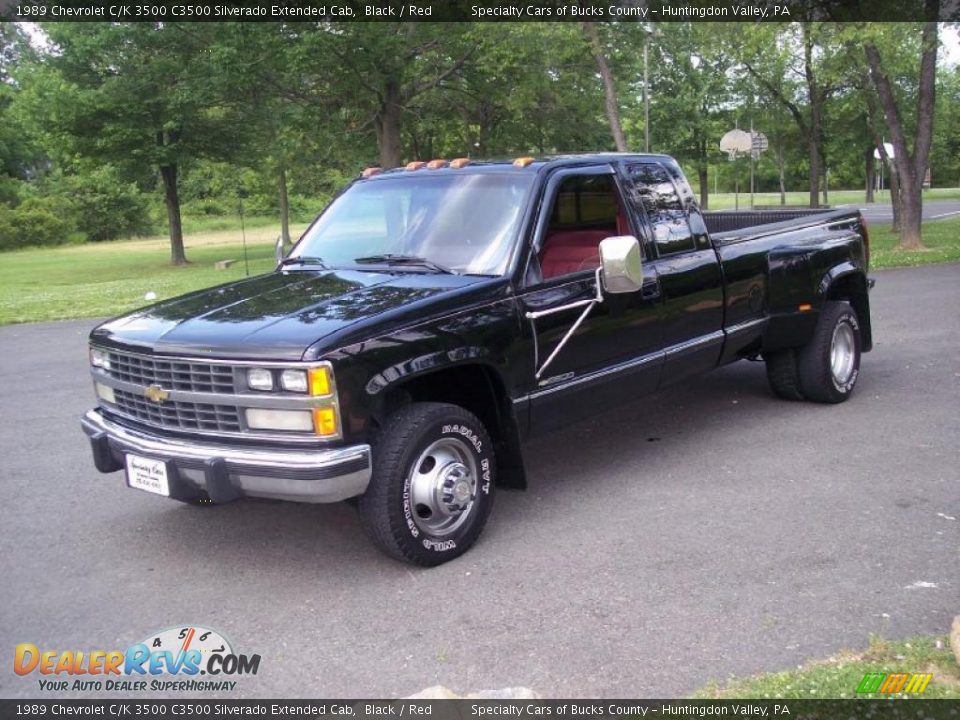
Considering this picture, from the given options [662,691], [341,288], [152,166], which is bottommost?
[662,691]

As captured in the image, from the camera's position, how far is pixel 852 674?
124 inches

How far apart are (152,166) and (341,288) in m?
27.9

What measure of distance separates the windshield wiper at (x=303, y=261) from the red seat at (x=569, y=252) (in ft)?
4.16

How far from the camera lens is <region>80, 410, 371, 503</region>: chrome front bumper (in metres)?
3.91

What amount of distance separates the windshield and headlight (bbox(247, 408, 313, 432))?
A: 4.23 feet

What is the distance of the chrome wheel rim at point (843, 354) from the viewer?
7.15 m

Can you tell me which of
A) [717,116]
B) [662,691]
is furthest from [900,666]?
[717,116]

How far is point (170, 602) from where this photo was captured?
4137 mm

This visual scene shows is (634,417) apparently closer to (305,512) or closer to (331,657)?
(305,512)

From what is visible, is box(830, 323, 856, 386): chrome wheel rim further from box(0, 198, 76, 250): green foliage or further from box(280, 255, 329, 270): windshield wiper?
box(0, 198, 76, 250): green foliage

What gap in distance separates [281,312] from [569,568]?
1808 mm

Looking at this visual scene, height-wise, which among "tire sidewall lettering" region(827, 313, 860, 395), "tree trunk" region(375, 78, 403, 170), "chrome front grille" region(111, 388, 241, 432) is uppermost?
"tree trunk" region(375, 78, 403, 170)

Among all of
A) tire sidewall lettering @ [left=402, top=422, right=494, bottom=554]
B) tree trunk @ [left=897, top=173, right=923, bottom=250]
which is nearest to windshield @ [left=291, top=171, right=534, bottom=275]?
tire sidewall lettering @ [left=402, top=422, right=494, bottom=554]

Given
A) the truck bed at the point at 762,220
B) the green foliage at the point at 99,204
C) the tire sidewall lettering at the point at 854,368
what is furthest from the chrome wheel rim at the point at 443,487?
the green foliage at the point at 99,204
